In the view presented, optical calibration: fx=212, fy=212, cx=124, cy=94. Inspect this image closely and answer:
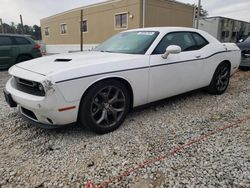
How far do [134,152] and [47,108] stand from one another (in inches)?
43.3

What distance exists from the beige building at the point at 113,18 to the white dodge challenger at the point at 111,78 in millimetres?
11125

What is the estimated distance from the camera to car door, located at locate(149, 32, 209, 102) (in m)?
3.19

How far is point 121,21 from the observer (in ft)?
55.3

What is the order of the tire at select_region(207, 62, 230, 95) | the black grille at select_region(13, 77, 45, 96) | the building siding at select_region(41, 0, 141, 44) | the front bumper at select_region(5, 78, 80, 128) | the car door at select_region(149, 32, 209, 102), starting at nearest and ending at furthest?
the front bumper at select_region(5, 78, 80, 128) → the black grille at select_region(13, 77, 45, 96) → the car door at select_region(149, 32, 209, 102) → the tire at select_region(207, 62, 230, 95) → the building siding at select_region(41, 0, 141, 44)

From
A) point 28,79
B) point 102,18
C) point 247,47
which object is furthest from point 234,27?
point 28,79

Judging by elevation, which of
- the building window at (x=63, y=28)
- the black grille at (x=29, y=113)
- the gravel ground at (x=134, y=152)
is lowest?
the gravel ground at (x=134, y=152)

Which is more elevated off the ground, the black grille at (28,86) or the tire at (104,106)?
the black grille at (28,86)

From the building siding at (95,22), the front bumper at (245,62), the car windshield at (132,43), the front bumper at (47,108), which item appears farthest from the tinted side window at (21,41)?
the building siding at (95,22)

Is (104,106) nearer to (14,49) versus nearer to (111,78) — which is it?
(111,78)

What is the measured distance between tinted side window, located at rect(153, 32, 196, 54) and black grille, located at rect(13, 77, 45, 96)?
1.73 meters

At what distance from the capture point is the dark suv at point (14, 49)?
26.1 feet

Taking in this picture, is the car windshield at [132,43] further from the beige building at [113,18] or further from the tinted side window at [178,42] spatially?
the beige building at [113,18]

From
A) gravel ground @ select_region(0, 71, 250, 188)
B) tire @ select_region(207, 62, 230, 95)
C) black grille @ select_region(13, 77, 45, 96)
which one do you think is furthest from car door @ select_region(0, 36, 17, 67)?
tire @ select_region(207, 62, 230, 95)

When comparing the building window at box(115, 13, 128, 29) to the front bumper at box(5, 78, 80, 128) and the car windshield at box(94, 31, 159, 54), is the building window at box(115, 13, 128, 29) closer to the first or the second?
the car windshield at box(94, 31, 159, 54)
